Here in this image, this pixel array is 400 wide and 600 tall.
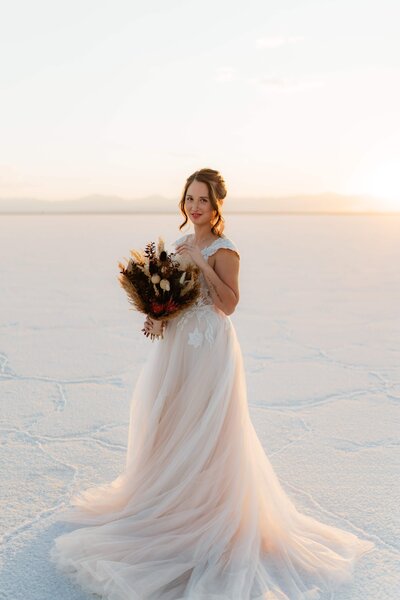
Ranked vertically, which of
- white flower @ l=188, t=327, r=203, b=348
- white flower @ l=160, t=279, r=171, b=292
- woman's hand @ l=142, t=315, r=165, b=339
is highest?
white flower @ l=160, t=279, r=171, b=292

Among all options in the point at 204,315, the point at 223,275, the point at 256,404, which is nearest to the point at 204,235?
the point at 223,275

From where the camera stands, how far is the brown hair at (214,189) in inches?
115

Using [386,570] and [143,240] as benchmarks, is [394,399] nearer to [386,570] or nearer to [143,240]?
[386,570]

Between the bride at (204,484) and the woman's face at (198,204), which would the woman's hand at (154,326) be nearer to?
the bride at (204,484)

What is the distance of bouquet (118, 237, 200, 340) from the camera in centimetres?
274

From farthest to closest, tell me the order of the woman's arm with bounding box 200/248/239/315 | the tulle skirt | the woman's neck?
the woman's neck → the woman's arm with bounding box 200/248/239/315 → the tulle skirt

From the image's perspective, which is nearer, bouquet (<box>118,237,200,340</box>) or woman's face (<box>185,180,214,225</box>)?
bouquet (<box>118,237,200,340</box>)

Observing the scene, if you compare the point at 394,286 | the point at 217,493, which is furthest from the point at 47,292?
the point at 217,493

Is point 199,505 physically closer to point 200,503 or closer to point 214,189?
point 200,503

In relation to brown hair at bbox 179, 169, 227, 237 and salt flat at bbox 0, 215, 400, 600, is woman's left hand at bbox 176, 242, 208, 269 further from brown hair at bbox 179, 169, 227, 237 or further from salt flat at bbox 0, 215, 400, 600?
salt flat at bbox 0, 215, 400, 600

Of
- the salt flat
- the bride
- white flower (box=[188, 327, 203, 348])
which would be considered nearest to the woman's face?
the bride

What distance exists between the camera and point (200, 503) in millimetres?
2881

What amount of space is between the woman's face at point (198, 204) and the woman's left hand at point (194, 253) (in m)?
0.13

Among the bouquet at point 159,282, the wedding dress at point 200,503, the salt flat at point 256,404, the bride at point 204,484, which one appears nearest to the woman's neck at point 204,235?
the bride at point 204,484
